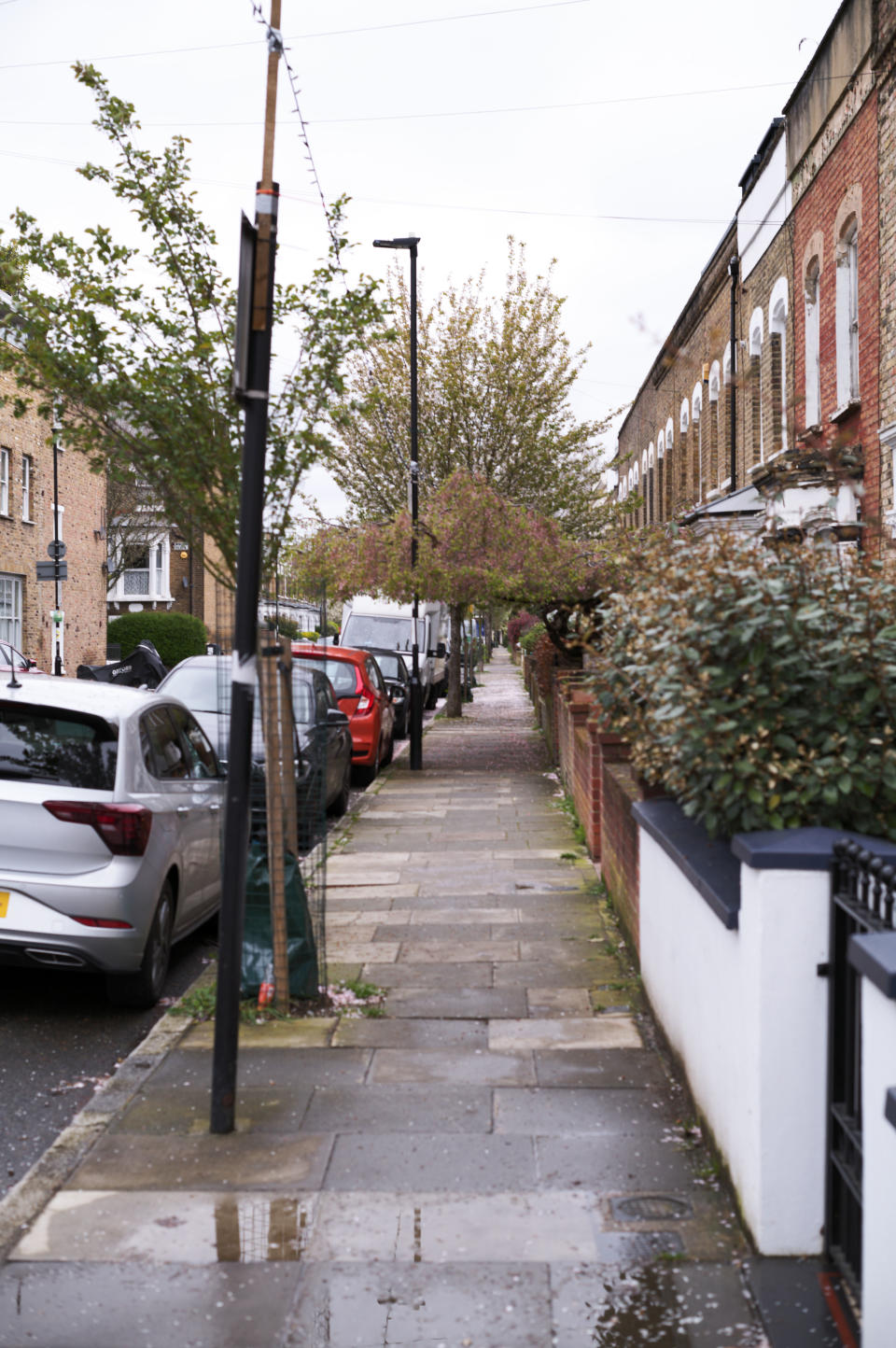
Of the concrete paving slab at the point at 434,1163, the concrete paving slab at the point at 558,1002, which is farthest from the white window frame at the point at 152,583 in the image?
the concrete paving slab at the point at 434,1163

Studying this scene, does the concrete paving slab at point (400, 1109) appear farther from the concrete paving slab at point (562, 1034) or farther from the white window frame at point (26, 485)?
the white window frame at point (26, 485)

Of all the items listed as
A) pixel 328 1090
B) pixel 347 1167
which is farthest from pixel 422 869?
pixel 347 1167

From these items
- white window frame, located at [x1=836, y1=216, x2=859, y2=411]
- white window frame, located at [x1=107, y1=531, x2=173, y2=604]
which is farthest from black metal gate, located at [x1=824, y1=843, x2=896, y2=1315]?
white window frame, located at [x1=107, y1=531, x2=173, y2=604]

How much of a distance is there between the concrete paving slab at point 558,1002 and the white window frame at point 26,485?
29.5 m

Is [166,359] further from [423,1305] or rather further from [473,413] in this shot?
[473,413]

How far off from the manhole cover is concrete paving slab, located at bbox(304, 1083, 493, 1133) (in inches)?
29.4

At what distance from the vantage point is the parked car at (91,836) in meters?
6.14

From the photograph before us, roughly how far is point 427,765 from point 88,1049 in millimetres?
13127

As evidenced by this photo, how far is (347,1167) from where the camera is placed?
14.5ft

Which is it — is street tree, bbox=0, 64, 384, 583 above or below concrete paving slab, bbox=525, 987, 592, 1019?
above

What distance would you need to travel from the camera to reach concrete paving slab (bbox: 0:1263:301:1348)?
3357 mm

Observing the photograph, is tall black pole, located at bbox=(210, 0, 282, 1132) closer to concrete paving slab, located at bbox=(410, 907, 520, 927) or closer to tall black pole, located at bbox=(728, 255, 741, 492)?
concrete paving slab, located at bbox=(410, 907, 520, 927)

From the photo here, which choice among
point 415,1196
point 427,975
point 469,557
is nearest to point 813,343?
point 469,557

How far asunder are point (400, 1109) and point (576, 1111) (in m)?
0.65
